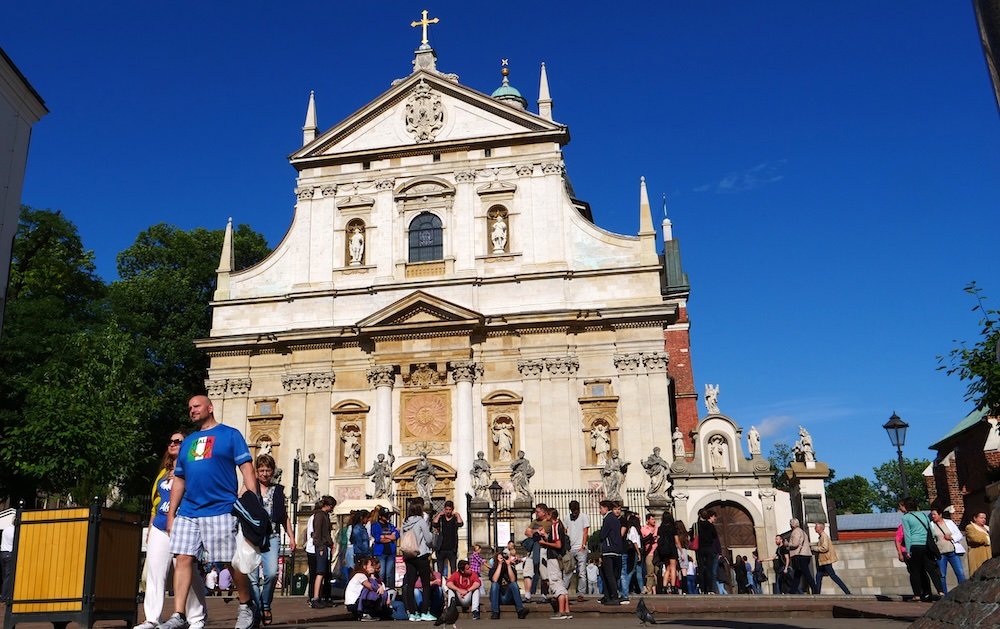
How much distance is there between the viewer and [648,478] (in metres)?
27.0

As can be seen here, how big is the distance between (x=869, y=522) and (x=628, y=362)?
41092 mm

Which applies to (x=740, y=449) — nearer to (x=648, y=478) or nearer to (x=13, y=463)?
(x=648, y=478)

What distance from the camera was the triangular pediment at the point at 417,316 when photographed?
2902 cm

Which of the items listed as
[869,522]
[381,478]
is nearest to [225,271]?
[381,478]

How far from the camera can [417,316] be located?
29.5 m

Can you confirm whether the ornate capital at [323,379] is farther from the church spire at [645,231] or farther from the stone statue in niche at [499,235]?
the church spire at [645,231]

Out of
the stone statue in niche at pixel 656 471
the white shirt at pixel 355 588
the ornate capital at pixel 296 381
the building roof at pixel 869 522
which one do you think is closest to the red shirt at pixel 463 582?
the white shirt at pixel 355 588

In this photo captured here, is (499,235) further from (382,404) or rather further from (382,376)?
(382,404)

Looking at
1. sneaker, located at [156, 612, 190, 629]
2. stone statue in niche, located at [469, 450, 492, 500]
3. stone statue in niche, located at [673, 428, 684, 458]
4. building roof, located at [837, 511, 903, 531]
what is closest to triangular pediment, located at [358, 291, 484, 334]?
stone statue in niche, located at [469, 450, 492, 500]

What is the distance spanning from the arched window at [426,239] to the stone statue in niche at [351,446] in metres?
6.19

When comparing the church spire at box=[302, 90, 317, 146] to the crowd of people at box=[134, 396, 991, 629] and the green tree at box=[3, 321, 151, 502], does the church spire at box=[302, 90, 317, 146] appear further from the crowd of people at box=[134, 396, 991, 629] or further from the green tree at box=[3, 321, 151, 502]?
the crowd of people at box=[134, 396, 991, 629]

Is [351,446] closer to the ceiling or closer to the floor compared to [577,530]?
closer to the ceiling

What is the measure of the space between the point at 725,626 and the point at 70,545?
244 inches

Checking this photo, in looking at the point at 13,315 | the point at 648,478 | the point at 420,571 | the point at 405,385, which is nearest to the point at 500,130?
the point at 405,385
